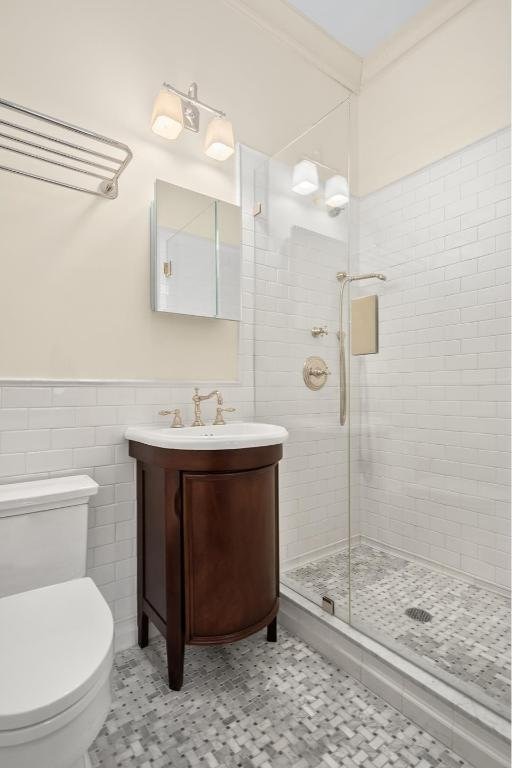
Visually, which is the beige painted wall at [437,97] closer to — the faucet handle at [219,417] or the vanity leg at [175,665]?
the faucet handle at [219,417]

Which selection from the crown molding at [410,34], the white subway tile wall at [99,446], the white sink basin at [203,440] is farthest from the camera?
the crown molding at [410,34]

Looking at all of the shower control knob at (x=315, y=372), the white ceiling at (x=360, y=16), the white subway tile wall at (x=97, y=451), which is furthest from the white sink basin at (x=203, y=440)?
the white ceiling at (x=360, y=16)

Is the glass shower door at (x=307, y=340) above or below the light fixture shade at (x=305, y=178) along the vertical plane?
below

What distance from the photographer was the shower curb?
3.72 ft

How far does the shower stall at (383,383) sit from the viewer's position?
1.79 meters

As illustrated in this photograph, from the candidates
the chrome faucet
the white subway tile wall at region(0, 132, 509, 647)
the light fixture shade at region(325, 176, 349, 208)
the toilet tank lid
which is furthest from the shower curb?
the light fixture shade at region(325, 176, 349, 208)

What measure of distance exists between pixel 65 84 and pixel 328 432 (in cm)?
179

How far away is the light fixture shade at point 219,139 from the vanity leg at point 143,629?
82.2 inches

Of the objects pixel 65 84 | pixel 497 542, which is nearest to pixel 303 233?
pixel 65 84

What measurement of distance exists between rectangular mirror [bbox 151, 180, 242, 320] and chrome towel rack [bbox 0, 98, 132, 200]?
0.23m

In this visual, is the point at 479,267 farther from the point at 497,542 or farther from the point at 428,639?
the point at 428,639

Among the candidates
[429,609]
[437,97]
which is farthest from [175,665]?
[437,97]

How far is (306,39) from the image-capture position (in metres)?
2.34

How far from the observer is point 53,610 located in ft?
3.60
